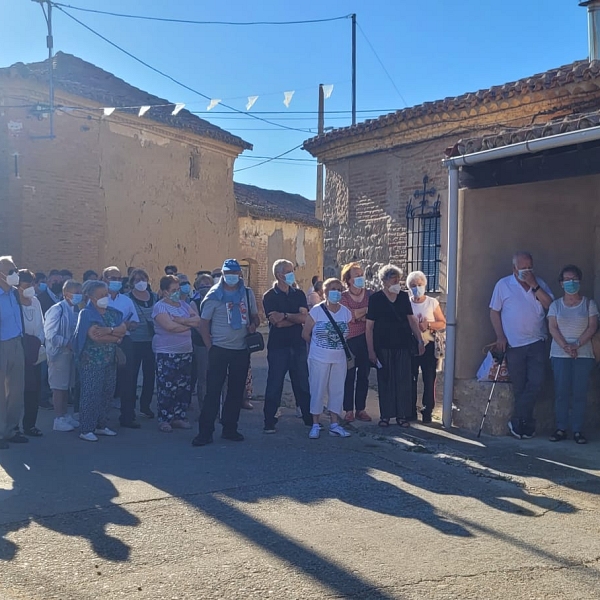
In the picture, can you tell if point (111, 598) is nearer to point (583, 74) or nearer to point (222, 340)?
point (222, 340)

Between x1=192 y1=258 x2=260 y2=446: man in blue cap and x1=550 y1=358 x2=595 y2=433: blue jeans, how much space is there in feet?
10.1

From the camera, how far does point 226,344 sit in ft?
24.2

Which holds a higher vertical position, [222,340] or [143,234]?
[143,234]

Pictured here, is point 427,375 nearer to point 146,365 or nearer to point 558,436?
point 558,436

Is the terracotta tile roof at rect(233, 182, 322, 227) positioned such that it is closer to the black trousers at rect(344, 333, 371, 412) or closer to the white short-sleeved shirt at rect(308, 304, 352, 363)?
the black trousers at rect(344, 333, 371, 412)

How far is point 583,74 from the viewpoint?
9.32m

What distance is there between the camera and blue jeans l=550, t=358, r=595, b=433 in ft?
23.8

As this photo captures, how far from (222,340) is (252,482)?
185 centimetres

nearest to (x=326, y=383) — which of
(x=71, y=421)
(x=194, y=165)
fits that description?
(x=71, y=421)

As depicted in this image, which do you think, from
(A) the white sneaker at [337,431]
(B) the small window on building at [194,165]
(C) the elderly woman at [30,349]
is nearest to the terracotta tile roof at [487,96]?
(A) the white sneaker at [337,431]

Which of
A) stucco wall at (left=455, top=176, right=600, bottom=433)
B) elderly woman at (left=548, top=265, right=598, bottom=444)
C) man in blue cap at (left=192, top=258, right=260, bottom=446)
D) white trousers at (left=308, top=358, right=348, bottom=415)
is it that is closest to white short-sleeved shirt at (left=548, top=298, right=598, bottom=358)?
elderly woman at (left=548, top=265, right=598, bottom=444)

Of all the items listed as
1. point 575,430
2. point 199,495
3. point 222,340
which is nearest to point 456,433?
point 575,430

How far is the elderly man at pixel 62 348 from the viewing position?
7895 mm

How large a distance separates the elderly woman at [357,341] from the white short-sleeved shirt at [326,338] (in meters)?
0.61
